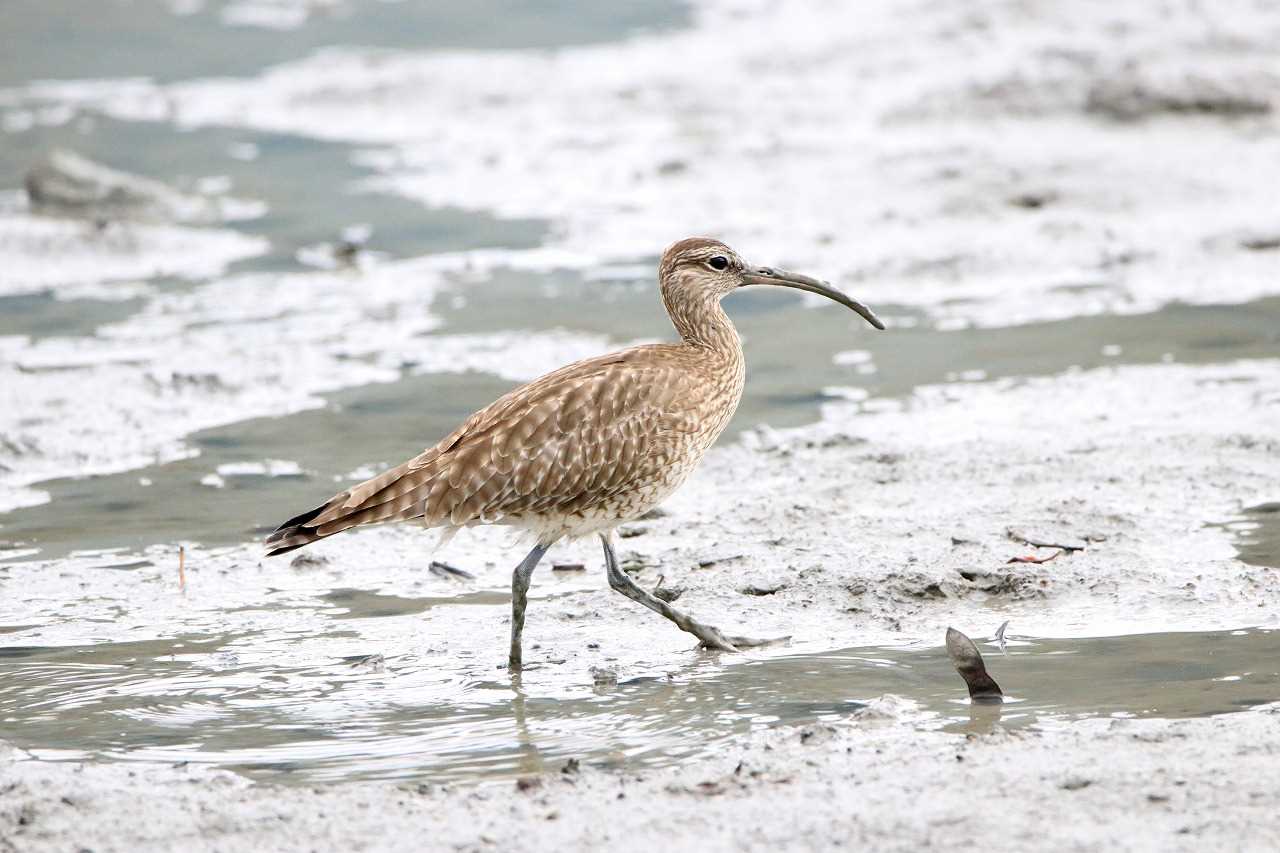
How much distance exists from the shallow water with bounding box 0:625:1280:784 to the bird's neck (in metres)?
1.41

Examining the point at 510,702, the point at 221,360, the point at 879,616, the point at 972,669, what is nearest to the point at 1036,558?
the point at 879,616

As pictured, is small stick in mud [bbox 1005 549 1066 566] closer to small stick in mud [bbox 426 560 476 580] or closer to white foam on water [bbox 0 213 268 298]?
small stick in mud [bbox 426 560 476 580]

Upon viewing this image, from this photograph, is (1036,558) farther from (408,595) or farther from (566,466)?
(408,595)

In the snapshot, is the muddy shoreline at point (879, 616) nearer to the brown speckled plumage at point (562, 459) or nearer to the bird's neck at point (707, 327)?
the brown speckled plumage at point (562, 459)

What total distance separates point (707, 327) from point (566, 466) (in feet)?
3.42

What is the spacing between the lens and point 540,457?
23.0ft

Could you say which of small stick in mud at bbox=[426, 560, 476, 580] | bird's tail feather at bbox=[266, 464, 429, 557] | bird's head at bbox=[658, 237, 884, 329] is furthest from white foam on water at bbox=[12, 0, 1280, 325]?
bird's tail feather at bbox=[266, 464, 429, 557]

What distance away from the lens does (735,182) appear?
14.7 m

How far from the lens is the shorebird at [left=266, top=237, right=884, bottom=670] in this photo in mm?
6965

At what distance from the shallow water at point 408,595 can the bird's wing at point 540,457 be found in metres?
0.58

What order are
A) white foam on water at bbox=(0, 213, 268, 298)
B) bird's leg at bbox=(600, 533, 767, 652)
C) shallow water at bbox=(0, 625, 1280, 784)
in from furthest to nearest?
1. white foam on water at bbox=(0, 213, 268, 298)
2. bird's leg at bbox=(600, 533, 767, 652)
3. shallow water at bbox=(0, 625, 1280, 784)

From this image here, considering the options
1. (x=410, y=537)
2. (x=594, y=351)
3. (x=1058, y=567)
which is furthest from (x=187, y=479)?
(x=1058, y=567)

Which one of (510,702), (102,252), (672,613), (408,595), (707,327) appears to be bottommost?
(510,702)

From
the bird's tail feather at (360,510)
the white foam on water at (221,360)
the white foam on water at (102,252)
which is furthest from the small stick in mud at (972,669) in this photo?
the white foam on water at (102,252)
